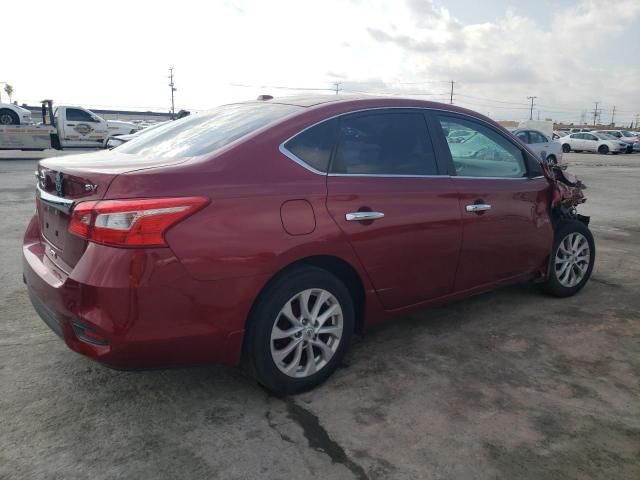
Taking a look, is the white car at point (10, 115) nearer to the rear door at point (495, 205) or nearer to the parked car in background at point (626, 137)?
the rear door at point (495, 205)

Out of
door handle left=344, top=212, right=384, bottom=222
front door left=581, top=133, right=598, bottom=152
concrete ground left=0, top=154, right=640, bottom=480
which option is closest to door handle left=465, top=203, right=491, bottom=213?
door handle left=344, top=212, right=384, bottom=222

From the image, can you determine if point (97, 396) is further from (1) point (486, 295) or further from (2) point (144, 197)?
(1) point (486, 295)

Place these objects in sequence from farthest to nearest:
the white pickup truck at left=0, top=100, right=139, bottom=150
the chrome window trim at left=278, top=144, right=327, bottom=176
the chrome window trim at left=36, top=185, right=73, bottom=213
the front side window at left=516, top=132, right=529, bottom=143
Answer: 1. the white pickup truck at left=0, top=100, right=139, bottom=150
2. the front side window at left=516, top=132, right=529, bottom=143
3. the chrome window trim at left=278, top=144, right=327, bottom=176
4. the chrome window trim at left=36, top=185, right=73, bottom=213

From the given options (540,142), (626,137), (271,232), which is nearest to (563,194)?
(271,232)

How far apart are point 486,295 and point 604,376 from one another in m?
1.59

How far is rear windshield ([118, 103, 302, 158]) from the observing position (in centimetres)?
295

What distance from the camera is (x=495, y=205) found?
3836mm

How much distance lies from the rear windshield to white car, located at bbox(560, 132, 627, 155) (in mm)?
36745

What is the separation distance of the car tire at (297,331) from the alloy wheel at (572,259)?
2.39 metres

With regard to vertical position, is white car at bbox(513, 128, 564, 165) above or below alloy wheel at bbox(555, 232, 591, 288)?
above

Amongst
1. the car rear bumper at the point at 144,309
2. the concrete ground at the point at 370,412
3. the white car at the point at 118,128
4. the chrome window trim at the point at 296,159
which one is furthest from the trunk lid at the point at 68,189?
the white car at the point at 118,128

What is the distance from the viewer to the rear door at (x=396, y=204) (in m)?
3.06

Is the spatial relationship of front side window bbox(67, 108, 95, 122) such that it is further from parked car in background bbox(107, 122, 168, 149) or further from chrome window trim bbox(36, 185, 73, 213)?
chrome window trim bbox(36, 185, 73, 213)

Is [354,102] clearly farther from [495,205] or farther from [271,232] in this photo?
[495,205]
